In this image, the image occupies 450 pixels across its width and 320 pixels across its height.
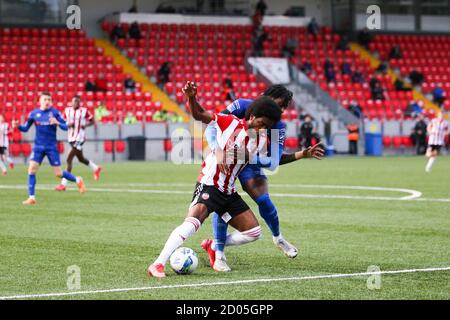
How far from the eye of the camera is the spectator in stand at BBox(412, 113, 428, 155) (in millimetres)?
47281

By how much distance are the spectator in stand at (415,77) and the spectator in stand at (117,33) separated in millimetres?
15271

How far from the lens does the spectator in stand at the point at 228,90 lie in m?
45.1

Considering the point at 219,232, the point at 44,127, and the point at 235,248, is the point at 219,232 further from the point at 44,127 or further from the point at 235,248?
the point at 44,127

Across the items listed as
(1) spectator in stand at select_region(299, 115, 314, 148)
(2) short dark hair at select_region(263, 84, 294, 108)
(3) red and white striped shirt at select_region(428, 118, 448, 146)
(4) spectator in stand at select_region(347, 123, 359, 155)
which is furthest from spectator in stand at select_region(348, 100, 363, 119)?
(2) short dark hair at select_region(263, 84, 294, 108)

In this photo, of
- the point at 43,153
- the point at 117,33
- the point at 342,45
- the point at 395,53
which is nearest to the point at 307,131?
the point at 117,33

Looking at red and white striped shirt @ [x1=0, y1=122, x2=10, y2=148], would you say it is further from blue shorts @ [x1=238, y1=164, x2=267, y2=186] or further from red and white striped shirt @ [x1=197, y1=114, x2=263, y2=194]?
red and white striped shirt @ [x1=197, y1=114, x2=263, y2=194]

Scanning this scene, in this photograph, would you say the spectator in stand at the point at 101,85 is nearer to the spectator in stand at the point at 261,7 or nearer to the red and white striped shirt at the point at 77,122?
the spectator in stand at the point at 261,7

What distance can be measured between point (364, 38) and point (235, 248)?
44629 mm

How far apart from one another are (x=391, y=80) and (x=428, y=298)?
150ft

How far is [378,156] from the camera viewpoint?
45.8 metres

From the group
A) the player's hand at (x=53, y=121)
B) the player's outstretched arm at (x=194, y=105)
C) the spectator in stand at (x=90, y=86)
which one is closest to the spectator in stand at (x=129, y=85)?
the spectator in stand at (x=90, y=86)

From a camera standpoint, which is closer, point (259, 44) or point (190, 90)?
point (190, 90)

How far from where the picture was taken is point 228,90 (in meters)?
46.2
